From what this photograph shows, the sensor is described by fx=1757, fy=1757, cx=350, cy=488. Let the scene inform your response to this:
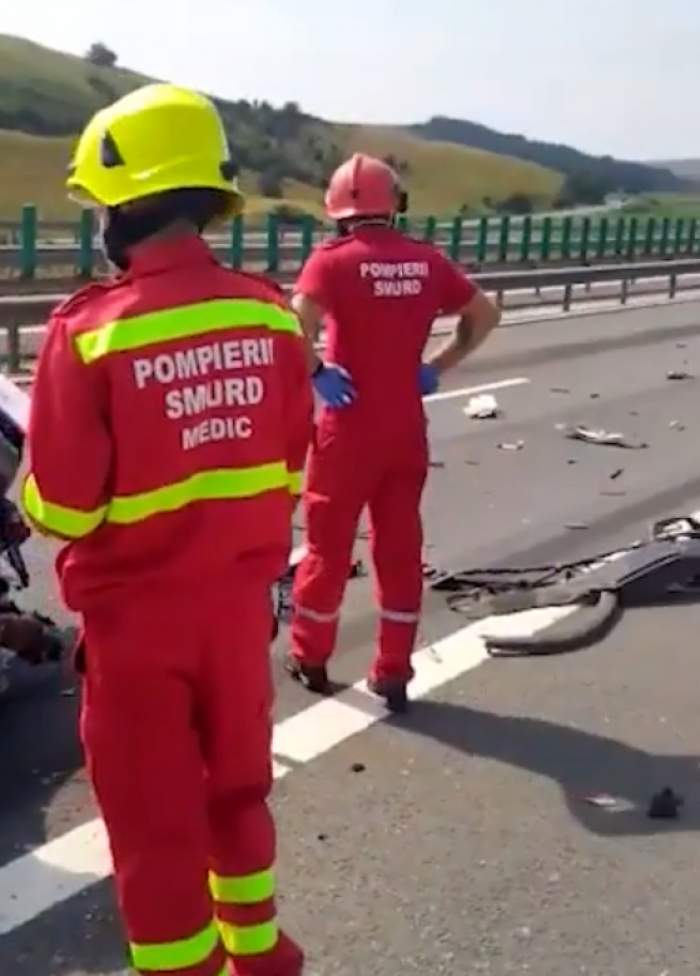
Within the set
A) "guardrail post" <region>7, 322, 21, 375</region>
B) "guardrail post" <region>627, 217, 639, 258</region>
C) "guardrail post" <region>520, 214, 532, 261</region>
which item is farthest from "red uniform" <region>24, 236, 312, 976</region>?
"guardrail post" <region>627, 217, 639, 258</region>


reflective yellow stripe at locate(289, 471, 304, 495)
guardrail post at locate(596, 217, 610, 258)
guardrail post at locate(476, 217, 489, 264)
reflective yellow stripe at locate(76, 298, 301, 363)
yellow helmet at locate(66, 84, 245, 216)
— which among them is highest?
yellow helmet at locate(66, 84, 245, 216)

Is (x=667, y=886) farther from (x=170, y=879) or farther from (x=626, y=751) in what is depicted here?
(x=170, y=879)

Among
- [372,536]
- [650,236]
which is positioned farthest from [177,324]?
[650,236]

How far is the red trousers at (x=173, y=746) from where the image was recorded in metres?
3.33

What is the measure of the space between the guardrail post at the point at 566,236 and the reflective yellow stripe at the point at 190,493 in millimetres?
32683

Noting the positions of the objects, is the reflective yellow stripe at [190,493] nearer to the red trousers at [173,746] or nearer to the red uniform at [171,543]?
the red uniform at [171,543]

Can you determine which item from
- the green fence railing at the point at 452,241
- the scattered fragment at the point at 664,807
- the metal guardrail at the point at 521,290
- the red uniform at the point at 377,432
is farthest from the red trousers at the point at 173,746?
→ the green fence railing at the point at 452,241

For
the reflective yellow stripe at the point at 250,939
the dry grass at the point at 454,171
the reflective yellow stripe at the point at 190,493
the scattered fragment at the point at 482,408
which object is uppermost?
the reflective yellow stripe at the point at 190,493

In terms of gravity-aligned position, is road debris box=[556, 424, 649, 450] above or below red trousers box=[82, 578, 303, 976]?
below

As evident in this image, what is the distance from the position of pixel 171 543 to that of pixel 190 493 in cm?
10

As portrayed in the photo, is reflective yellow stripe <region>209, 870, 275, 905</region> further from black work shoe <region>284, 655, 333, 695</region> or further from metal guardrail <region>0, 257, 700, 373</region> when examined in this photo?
metal guardrail <region>0, 257, 700, 373</region>

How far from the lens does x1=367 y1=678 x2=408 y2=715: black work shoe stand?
231 inches

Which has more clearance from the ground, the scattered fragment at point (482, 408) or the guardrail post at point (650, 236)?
the scattered fragment at point (482, 408)

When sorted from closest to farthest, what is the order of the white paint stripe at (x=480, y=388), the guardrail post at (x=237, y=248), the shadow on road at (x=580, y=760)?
the shadow on road at (x=580, y=760), the white paint stripe at (x=480, y=388), the guardrail post at (x=237, y=248)
